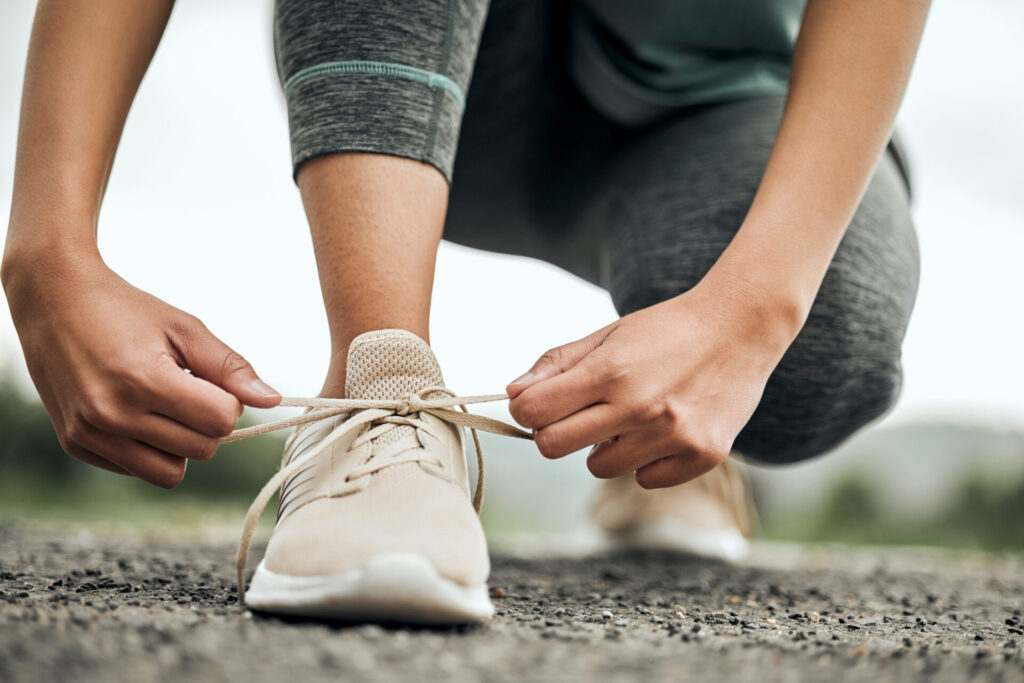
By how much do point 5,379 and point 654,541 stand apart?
2.58 m

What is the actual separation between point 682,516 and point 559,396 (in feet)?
2.93

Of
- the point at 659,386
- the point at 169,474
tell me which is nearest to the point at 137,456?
the point at 169,474

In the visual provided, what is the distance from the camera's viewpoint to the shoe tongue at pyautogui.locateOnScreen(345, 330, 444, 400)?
728mm

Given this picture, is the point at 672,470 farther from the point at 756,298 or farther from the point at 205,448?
the point at 205,448

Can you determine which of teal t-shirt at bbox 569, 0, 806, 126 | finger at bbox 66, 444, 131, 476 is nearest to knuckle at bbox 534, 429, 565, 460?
finger at bbox 66, 444, 131, 476

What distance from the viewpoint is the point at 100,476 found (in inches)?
107

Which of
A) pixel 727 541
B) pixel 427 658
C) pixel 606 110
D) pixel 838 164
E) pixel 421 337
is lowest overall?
pixel 427 658

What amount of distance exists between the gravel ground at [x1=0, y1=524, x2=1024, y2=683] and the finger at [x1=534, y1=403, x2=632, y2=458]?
14 cm

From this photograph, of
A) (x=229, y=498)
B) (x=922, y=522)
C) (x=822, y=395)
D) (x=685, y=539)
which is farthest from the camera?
(x=922, y=522)

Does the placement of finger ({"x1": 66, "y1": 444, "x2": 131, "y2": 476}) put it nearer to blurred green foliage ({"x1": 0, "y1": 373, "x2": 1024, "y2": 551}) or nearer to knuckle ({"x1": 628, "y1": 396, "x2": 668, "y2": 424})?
knuckle ({"x1": 628, "y1": 396, "x2": 668, "y2": 424})

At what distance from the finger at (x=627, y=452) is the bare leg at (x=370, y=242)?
212 millimetres

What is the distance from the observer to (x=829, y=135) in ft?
2.54

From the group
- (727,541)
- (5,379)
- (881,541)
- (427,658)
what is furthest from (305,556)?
(881,541)

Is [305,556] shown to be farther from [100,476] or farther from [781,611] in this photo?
[100,476]
